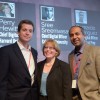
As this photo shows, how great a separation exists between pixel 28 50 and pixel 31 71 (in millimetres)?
239

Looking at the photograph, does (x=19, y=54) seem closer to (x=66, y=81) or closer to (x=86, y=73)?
(x=66, y=81)

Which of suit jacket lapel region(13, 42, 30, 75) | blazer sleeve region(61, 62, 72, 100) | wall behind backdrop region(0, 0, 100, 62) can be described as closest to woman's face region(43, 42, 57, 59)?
blazer sleeve region(61, 62, 72, 100)

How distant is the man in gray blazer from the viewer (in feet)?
7.95

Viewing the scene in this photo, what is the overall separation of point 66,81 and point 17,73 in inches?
19.9

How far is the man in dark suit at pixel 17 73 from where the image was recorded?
2.37 meters

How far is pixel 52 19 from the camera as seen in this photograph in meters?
3.86

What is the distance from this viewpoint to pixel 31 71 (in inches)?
98.8

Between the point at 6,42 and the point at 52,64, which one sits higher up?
the point at 6,42

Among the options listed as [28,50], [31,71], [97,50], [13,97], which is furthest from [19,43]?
[97,50]

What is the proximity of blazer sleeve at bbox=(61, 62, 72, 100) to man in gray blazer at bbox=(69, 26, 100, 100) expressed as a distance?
73 mm

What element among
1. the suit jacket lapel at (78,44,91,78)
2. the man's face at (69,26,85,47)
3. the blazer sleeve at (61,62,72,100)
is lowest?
the blazer sleeve at (61,62,72,100)

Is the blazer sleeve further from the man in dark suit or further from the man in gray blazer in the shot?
the man in dark suit

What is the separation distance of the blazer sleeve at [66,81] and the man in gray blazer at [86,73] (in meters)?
0.07

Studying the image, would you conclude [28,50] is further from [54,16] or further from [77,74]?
[54,16]
